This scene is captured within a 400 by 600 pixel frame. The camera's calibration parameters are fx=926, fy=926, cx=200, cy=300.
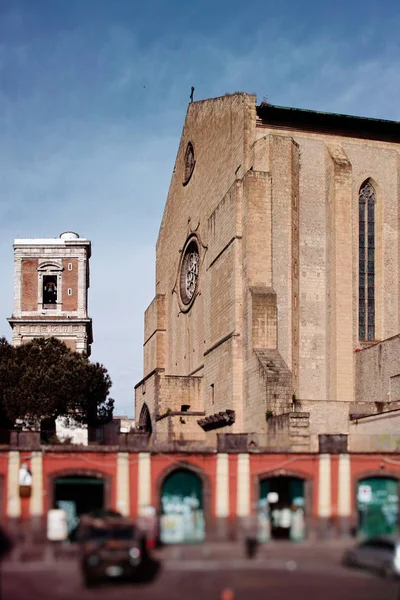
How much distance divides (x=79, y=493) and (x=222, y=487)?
5.03 metres

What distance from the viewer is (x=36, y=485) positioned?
1251 inches

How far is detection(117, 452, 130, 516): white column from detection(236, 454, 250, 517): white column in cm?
389

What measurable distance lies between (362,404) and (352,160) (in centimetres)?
1456

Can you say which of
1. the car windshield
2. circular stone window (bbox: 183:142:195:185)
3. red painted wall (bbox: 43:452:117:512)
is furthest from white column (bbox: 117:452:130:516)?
circular stone window (bbox: 183:142:195:185)

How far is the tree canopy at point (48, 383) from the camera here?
198 ft

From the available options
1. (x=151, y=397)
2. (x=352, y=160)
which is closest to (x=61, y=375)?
(x=151, y=397)

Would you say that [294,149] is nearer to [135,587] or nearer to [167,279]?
[167,279]

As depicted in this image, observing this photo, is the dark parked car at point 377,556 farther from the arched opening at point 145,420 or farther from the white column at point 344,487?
the arched opening at point 145,420

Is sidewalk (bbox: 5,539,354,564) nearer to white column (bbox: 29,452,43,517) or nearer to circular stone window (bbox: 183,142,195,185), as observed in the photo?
white column (bbox: 29,452,43,517)

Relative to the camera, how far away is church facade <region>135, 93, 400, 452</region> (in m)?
44.8

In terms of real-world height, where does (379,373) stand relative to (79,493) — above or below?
above

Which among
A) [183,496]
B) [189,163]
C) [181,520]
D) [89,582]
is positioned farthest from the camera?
[189,163]

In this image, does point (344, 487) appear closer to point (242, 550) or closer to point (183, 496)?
point (183, 496)

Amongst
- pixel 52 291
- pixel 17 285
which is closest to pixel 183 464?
pixel 17 285
